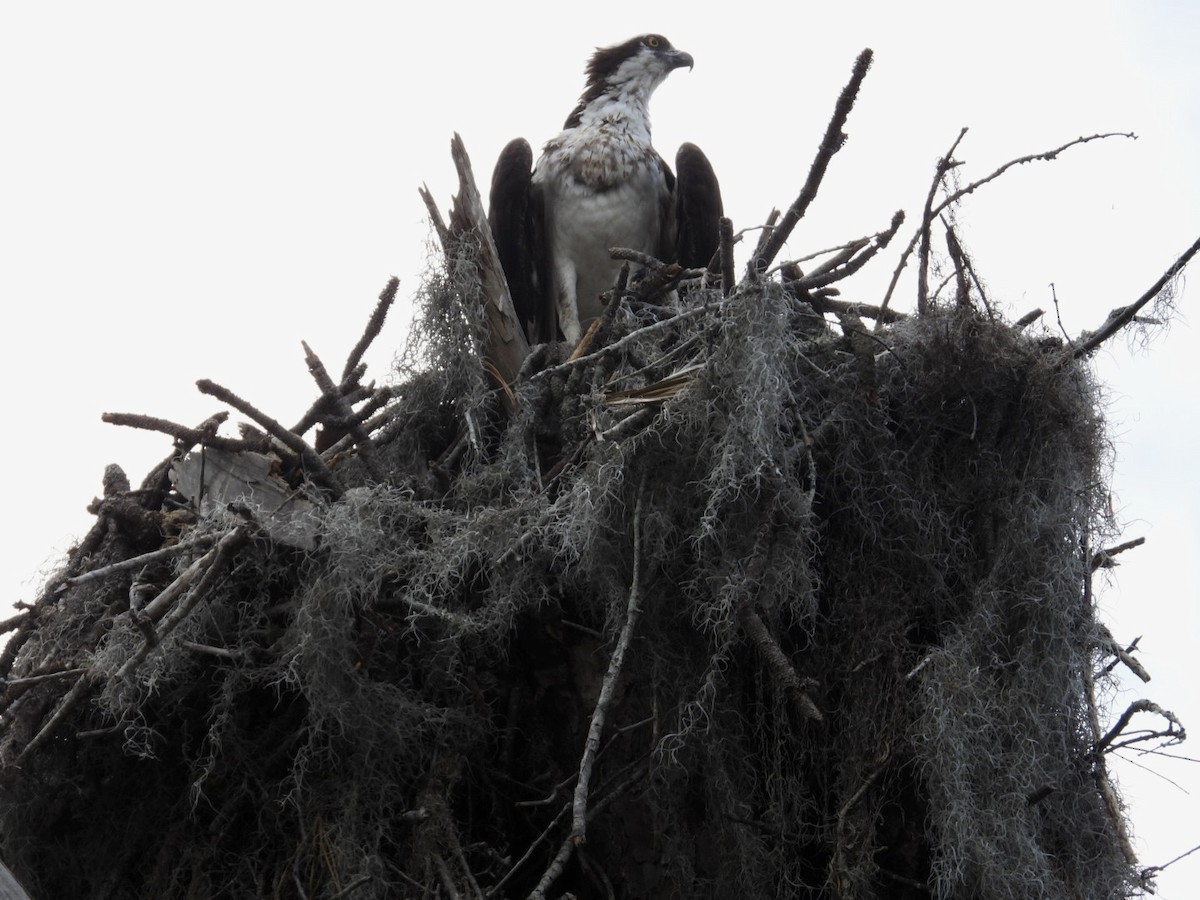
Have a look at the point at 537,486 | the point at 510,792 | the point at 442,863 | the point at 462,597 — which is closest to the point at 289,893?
the point at 442,863

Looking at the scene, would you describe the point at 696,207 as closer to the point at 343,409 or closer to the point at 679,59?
the point at 679,59

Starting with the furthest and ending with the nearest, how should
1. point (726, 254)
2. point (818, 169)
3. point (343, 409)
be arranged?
point (343, 409)
point (726, 254)
point (818, 169)

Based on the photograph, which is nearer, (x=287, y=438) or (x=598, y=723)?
(x=598, y=723)

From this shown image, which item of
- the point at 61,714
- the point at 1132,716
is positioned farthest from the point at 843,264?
the point at 61,714

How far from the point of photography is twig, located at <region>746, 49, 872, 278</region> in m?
3.04

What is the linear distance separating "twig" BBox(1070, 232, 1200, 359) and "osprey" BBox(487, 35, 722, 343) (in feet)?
5.88

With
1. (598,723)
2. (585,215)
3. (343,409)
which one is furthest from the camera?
(585,215)

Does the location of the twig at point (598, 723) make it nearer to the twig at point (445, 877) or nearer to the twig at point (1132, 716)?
the twig at point (445, 877)

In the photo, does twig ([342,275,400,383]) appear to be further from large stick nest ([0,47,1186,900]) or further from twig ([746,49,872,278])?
twig ([746,49,872,278])

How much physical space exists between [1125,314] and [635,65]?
9.11 feet

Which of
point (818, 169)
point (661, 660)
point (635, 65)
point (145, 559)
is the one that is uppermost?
point (635, 65)

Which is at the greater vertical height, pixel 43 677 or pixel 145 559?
pixel 145 559

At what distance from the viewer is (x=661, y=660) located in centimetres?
332

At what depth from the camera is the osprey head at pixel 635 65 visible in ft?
18.4
